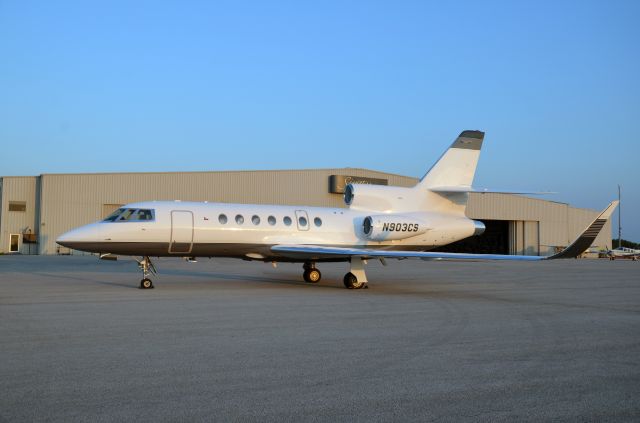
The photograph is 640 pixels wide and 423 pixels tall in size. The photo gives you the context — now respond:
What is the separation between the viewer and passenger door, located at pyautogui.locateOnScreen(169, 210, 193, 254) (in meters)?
18.3

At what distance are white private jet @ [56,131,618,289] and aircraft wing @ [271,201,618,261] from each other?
1.3 inches

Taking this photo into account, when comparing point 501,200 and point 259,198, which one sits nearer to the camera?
point 259,198

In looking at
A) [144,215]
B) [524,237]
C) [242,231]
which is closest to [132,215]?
[144,215]

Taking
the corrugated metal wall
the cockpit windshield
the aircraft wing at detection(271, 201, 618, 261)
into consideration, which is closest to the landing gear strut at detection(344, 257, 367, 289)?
the aircraft wing at detection(271, 201, 618, 261)

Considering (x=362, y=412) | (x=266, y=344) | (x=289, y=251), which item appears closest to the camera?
(x=362, y=412)

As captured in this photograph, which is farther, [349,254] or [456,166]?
[456,166]

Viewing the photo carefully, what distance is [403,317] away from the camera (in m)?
11.7

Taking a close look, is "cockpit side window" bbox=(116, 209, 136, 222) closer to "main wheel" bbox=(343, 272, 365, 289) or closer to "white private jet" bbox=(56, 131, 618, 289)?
"white private jet" bbox=(56, 131, 618, 289)

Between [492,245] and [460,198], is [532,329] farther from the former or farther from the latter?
[492,245]

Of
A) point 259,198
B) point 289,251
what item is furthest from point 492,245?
point 289,251

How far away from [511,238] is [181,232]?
45.1 m

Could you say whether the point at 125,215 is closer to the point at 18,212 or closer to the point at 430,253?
the point at 430,253

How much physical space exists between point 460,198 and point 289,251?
24.3 feet

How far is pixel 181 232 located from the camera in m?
18.4
